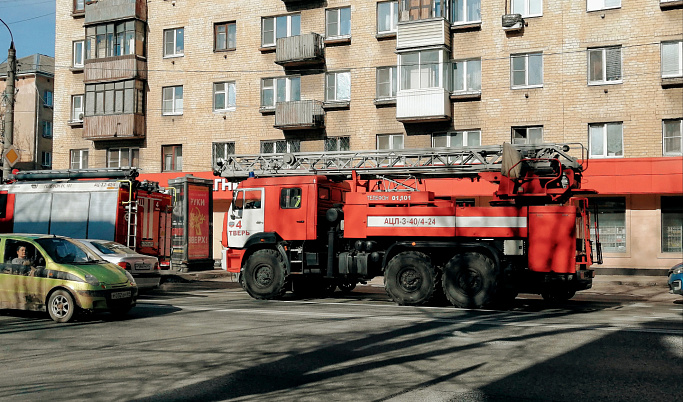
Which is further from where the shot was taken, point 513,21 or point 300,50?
point 300,50

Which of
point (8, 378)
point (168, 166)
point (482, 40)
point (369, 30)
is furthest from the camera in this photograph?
point (168, 166)

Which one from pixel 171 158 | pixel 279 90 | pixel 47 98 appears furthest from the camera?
pixel 47 98

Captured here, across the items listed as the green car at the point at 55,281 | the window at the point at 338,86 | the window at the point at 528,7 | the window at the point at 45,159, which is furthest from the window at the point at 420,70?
the window at the point at 45,159

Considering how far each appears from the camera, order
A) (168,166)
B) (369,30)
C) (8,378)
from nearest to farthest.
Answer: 1. (8,378)
2. (369,30)
3. (168,166)

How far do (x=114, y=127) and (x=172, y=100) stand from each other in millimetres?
3321

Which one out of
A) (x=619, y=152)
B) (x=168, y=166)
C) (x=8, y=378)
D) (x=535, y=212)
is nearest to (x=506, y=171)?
(x=535, y=212)

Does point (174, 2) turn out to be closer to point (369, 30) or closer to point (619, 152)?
point (369, 30)

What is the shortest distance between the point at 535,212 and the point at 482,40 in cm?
1643

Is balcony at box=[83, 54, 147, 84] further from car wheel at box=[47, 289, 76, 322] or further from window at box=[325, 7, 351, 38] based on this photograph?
car wheel at box=[47, 289, 76, 322]

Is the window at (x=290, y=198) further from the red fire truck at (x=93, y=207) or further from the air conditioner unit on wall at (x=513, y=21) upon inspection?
the air conditioner unit on wall at (x=513, y=21)

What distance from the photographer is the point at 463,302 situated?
13953 millimetres

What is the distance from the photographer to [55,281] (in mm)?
11898

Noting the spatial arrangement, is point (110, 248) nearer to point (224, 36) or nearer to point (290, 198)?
point (290, 198)

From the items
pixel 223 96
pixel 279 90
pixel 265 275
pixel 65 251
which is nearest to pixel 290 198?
pixel 265 275
